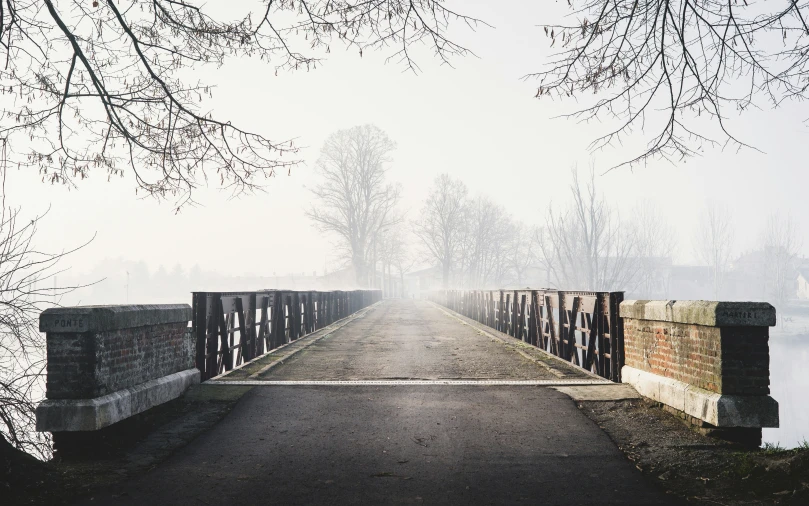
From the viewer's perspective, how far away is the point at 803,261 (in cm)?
11206

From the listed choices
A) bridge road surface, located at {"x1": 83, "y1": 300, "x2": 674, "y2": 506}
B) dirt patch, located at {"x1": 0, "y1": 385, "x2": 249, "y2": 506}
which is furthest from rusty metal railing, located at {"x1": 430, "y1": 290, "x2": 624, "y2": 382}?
dirt patch, located at {"x1": 0, "y1": 385, "x2": 249, "y2": 506}

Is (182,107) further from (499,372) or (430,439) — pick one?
(499,372)

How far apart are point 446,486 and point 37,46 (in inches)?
239

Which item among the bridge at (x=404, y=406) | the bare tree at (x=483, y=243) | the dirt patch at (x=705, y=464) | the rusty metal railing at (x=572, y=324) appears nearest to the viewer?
the dirt patch at (x=705, y=464)

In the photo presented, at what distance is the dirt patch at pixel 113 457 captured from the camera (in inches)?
162

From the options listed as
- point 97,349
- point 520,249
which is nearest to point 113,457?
point 97,349

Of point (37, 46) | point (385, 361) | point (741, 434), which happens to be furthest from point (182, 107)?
point (741, 434)

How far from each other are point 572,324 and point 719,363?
4.38 m

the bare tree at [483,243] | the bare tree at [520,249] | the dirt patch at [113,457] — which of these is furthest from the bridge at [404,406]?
the bare tree at [520,249]

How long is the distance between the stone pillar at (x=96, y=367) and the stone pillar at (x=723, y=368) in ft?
17.4

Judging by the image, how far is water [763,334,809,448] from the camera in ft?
93.5

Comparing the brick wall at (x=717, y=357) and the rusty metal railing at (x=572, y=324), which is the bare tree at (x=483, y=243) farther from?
the brick wall at (x=717, y=357)

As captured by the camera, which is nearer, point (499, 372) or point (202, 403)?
point (202, 403)

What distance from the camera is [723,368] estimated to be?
5.21 metres
